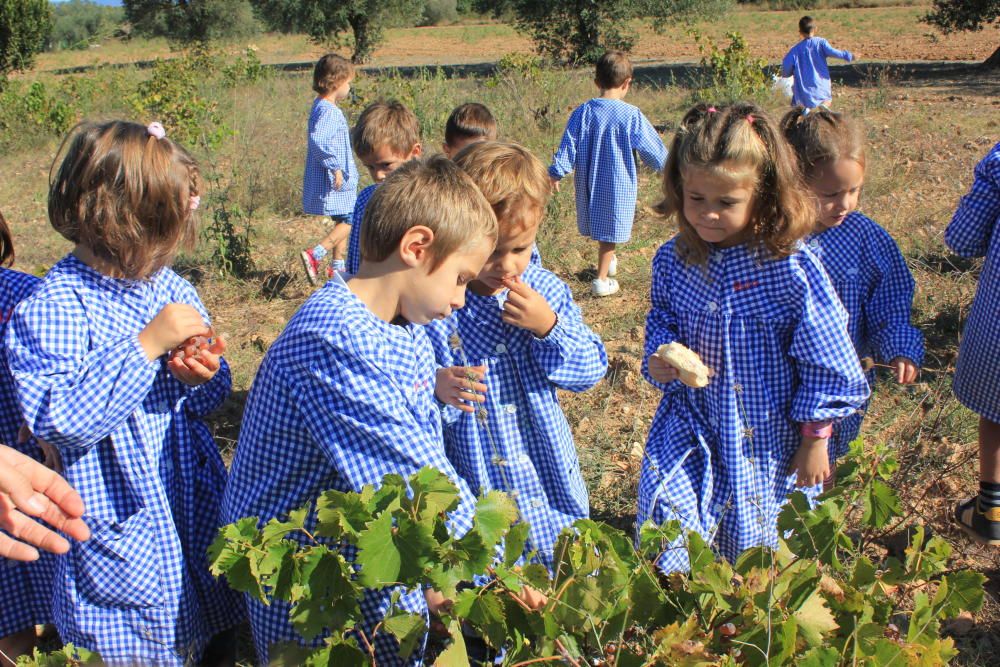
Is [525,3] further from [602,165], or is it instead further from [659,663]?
[659,663]

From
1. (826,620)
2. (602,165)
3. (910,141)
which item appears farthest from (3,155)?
(826,620)

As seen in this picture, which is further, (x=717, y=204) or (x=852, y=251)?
(x=852, y=251)

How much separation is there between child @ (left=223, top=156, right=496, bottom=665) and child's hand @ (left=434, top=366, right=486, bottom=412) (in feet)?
0.53

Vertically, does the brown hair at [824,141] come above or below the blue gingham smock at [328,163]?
above

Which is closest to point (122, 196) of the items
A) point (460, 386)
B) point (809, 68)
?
point (460, 386)

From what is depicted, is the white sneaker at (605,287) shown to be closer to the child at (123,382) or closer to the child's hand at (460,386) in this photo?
the child's hand at (460,386)

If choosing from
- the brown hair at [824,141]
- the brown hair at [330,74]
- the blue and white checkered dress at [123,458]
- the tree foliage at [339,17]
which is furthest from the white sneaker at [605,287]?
the tree foliage at [339,17]

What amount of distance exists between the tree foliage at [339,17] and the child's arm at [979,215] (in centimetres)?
2813

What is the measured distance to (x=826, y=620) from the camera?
146 centimetres

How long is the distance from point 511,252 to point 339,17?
29.1 meters

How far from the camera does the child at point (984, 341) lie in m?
2.74

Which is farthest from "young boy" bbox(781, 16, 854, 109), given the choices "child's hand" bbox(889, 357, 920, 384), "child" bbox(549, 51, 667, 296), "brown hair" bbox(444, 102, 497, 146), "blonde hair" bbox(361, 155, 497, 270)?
"blonde hair" bbox(361, 155, 497, 270)

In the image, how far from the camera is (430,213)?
1.91m

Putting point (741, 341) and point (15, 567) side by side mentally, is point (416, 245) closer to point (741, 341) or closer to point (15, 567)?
point (741, 341)
